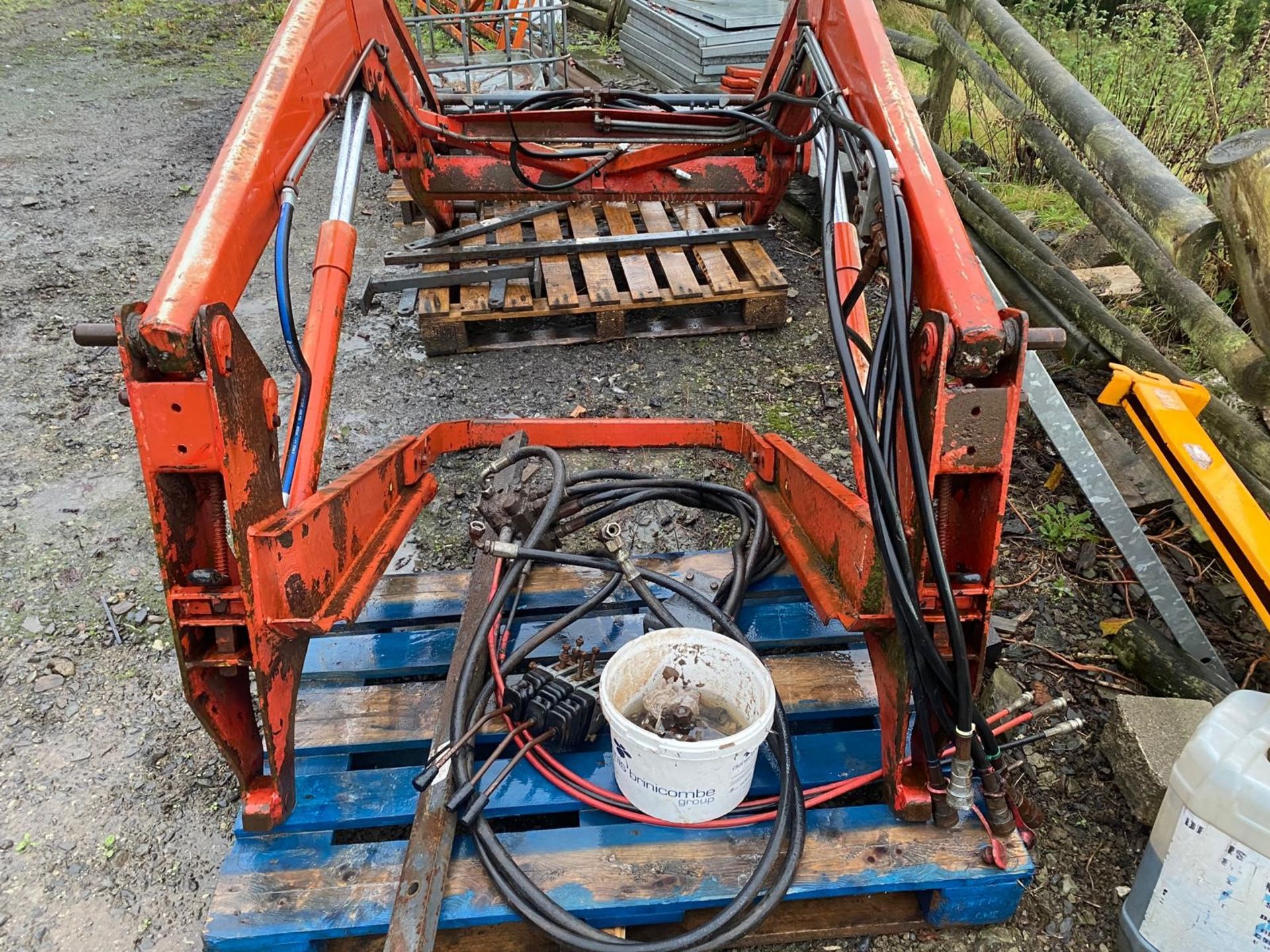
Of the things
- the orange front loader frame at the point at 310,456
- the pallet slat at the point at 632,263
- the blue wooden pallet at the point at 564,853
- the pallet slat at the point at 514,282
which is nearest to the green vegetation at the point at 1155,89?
the pallet slat at the point at 632,263

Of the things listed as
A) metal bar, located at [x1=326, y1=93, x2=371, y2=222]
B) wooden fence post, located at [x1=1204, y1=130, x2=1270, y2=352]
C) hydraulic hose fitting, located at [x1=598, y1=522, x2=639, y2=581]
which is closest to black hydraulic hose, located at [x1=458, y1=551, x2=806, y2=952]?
hydraulic hose fitting, located at [x1=598, y1=522, x2=639, y2=581]

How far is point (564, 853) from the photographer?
2064mm

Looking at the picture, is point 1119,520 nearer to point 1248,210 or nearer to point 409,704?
point 1248,210

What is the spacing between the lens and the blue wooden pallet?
1968mm

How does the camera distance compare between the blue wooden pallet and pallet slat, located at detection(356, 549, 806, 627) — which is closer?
the blue wooden pallet

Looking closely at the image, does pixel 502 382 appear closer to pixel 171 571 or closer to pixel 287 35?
pixel 287 35

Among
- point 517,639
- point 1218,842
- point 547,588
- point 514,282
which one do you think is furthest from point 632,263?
point 1218,842

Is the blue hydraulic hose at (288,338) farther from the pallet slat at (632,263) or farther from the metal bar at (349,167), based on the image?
the pallet slat at (632,263)

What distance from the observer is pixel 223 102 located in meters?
8.08

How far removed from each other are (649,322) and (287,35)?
2.48 metres

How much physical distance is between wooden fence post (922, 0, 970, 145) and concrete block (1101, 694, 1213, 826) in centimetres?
403

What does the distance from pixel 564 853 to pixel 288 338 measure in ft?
4.72

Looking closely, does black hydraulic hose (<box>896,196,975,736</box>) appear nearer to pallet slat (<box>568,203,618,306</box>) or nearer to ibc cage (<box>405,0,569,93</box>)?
pallet slat (<box>568,203,618,306</box>)

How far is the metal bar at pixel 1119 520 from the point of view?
2.74 meters
